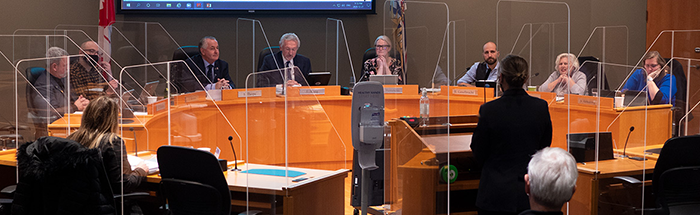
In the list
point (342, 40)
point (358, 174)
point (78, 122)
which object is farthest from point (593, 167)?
point (342, 40)

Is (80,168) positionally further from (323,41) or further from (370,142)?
(323,41)

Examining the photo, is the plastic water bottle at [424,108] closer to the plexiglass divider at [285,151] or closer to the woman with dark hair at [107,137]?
the plexiglass divider at [285,151]

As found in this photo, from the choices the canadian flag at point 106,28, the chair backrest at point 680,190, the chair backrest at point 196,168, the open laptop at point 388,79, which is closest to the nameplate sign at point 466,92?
the open laptop at point 388,79

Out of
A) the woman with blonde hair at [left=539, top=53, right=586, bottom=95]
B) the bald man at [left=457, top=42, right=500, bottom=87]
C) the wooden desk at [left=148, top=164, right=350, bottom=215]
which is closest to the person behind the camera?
the wooden desk at [left=148, top=164, right=350, bottom=215]

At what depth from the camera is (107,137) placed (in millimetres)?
2604

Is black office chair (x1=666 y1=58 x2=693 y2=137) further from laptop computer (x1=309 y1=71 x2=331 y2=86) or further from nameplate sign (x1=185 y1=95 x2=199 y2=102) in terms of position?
laptop computer (x1=309 y1=71 x2=331 y2=86)

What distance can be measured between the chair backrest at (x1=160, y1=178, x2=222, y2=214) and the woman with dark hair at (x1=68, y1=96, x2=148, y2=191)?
13.0 inches

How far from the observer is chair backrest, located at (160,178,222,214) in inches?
91.8

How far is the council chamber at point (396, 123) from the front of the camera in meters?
2.60

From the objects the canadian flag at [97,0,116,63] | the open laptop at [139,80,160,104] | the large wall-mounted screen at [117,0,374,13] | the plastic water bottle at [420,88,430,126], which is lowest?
the plastic water bottle at [420,88,430,126]

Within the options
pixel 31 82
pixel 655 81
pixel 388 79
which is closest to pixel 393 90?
pixel 388 79

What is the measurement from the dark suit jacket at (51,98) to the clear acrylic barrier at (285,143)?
1059 millimetres

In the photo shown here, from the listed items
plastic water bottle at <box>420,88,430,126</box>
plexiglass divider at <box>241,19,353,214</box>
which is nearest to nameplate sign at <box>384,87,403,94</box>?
plastic water bottle at <box>420,88,430,126</box>

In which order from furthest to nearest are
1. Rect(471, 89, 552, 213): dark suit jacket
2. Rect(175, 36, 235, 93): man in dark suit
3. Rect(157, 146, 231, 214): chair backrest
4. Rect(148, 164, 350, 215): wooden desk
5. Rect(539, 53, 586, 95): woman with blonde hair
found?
Rect(175, 36, 235, 93): man in dark suit < Rect(539, 53, 586, 95): woman with blonde hair < Rect(148, 164, 350, 215): wooden desk < Rect(157, 146, 231, 214): chair backrest < Rect(471, 89, 552, 213): dark suit jacket
